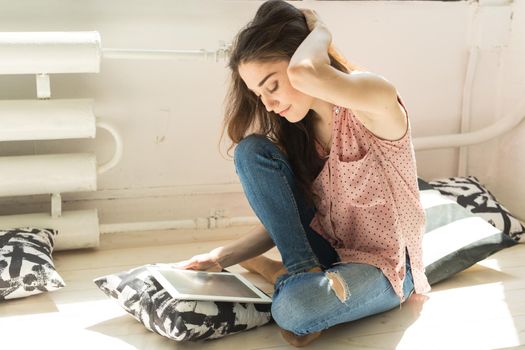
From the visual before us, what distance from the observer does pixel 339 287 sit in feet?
5.08

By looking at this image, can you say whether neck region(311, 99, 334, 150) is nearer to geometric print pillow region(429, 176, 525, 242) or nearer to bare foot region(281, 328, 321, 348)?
bare foot region(281, 328, 321, 348)

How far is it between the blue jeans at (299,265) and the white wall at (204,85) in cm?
70

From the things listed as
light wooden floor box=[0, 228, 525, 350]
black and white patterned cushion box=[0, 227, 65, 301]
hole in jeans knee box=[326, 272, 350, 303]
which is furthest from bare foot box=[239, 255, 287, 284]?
black and white patterned cushion box=[0, 227, 65, 301]

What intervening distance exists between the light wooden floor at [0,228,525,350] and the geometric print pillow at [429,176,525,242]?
211 mm

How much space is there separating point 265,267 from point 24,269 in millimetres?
638

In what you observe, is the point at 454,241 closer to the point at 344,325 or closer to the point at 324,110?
the point at 344,325

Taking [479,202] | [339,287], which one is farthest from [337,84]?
[479,202]

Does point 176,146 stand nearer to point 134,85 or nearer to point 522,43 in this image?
point 134,85

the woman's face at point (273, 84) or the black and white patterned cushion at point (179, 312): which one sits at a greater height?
the woman's face at point (273, 84)

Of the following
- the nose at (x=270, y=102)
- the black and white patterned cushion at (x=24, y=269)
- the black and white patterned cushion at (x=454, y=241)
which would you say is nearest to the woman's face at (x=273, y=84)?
the nose at (x=270, y=102)

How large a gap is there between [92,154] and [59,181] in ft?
0.44

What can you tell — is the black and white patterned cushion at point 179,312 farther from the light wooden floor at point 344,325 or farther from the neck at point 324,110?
the neck at point 324,110

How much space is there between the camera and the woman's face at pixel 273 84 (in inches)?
59.6

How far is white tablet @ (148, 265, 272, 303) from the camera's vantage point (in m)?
1.61
